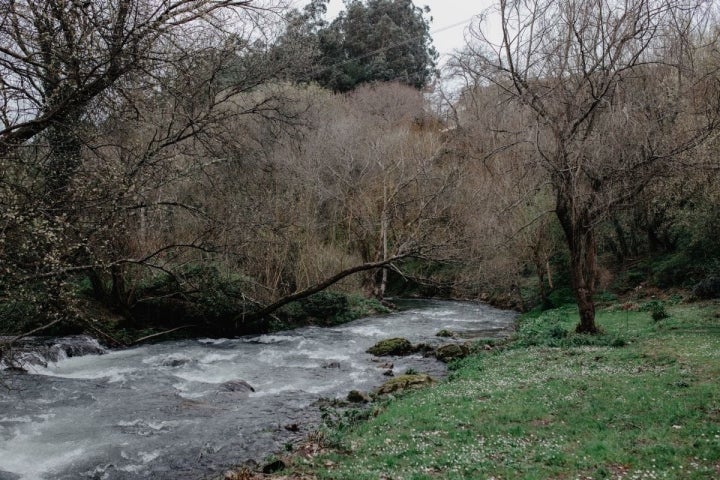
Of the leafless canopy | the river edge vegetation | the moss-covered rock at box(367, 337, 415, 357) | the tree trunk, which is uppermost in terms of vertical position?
the leafless canopy

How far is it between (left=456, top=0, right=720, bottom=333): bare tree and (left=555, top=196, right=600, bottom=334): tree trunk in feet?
0.12

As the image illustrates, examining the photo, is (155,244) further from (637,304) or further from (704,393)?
(637,304)

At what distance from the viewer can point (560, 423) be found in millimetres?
9898

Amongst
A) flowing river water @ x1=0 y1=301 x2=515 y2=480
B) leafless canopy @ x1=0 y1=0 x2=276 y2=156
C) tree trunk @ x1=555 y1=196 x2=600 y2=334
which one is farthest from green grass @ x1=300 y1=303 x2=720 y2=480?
leafless canopy @ x1=0 y1=0 x2=276 y2=156

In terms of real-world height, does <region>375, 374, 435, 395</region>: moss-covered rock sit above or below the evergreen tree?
below

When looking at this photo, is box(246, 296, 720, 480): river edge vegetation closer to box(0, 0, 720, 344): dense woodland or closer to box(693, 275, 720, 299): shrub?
box(0, 0, 720, 344): dense woodland

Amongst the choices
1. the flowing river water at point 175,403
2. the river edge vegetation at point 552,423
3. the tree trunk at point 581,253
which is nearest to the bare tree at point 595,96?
the tree trunk at point 581,253

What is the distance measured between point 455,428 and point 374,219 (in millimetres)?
27881

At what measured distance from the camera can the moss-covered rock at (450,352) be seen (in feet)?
65.9

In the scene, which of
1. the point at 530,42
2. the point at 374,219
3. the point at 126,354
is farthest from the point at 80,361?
the point at 374,219

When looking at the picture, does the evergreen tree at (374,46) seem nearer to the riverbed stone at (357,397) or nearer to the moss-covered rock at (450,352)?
the moss-covered rock at (450,352)

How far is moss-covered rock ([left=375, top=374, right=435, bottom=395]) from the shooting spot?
15492mm

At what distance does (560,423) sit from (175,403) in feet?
32.6

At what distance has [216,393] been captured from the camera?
15633 millimetres
